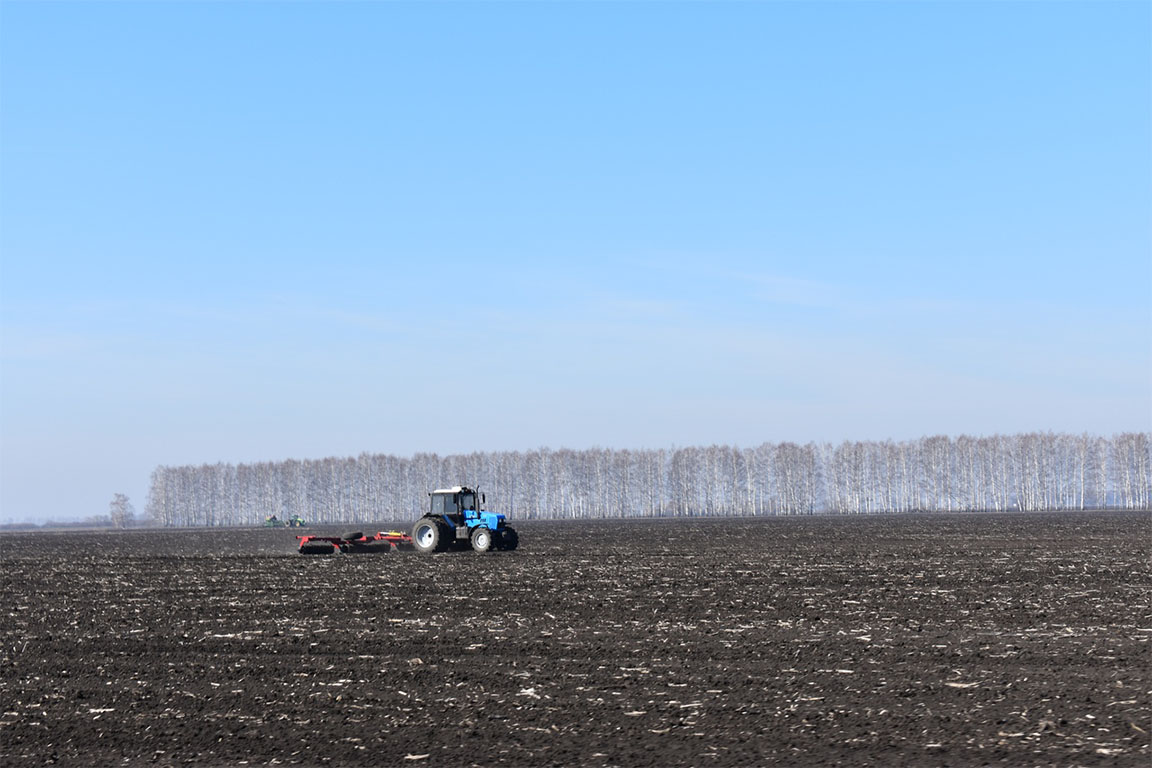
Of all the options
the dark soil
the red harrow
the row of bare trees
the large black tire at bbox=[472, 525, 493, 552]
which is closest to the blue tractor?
the large black tire at bbox=[472, 525, 493, 552]

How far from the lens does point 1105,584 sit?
71.9ft

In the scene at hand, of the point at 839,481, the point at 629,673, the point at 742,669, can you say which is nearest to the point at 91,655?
the point at 629,673

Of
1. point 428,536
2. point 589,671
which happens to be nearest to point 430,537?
point 428,536

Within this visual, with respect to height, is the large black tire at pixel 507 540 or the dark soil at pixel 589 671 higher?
the dark soil at pixel 589 671

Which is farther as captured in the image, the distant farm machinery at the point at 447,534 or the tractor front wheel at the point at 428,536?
the distant farm machinery at the point at 447,534

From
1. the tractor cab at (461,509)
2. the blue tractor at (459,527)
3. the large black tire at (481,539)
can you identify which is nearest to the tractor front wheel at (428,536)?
the blue tractor at (459,527)

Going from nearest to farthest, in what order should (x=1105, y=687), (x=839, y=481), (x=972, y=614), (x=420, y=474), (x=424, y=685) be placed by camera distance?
1. (x=1105, y=687)
2. (x=424, y=685)
3. (x=972, y=614)
4. (x=839, y=481)
5. (x=420, y=474)

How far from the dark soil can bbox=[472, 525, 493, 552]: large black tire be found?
10.0 m

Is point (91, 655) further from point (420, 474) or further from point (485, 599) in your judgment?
point (420, 474)

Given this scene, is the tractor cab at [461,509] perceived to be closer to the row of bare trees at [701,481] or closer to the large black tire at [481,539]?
the large black tire at [481,539]

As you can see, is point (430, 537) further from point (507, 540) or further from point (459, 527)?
point (507, 540)

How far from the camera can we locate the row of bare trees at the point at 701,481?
142 m

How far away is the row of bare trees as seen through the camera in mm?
142000

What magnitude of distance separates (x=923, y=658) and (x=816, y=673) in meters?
1.70
